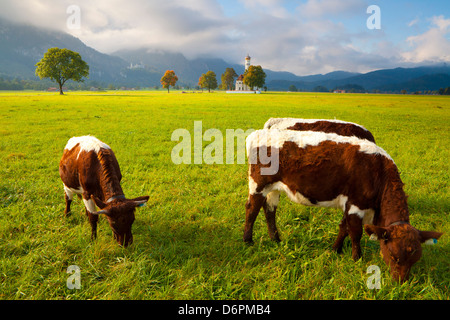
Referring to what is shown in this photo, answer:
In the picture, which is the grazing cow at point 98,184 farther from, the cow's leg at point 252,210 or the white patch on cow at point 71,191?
the cow's leg at point 252,210

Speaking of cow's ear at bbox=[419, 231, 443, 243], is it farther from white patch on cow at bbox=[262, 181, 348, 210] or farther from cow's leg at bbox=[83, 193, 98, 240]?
cow's leg at bbox=[83, 193, 98, 240]

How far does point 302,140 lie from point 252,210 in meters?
1.63

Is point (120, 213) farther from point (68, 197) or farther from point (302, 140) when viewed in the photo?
point (302, 140)

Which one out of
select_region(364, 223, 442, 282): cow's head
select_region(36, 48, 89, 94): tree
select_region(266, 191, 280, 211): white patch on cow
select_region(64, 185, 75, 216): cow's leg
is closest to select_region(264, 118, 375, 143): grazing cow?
select_region(266, 191, 280, 211): white patch on cow

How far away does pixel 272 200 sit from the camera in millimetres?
4805

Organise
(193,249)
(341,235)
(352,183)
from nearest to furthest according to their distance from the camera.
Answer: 1. (352,183)
2. (341,235)
3. (193,249)


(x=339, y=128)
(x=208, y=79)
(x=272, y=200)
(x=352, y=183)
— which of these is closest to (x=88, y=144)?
(x=272, y=200)

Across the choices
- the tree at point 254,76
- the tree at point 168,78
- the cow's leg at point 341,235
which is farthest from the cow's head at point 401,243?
the tree at point 168,78

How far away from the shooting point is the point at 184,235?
197 inches

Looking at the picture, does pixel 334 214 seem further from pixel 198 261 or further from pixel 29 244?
pixel 29 244

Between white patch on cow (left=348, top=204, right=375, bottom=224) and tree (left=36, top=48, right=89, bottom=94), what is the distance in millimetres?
81161
